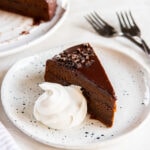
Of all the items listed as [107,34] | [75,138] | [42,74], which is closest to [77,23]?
[107,34]

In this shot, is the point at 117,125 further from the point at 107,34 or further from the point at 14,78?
the point at 107,34

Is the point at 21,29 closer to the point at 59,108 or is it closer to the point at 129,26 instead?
the point at 129,26

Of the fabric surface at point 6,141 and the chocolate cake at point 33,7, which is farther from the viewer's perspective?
the chocolate cake at point 33,7

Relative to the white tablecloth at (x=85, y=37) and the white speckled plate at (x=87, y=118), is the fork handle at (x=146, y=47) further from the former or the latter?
the white speckled plate at (x=87, y=118)

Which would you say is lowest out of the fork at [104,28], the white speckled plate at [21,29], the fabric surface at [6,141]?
the fabric surface at [6,141]

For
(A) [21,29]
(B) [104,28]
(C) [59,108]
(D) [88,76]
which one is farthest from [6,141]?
(B) [104,28]

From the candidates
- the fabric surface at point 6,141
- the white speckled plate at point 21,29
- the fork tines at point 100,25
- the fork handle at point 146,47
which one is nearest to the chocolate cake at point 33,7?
the white speckled plate at point 21,29
